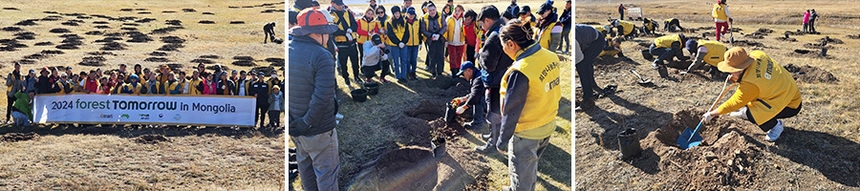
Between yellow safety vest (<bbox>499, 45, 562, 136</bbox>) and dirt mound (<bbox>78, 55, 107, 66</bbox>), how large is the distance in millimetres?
16231

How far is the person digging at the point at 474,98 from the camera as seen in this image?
4.67m

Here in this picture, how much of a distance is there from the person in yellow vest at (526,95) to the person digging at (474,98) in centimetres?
140

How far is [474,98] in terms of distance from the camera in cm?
469

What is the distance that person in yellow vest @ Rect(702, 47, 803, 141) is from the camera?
4.66 m

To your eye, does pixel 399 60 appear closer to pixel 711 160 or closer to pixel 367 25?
pixel 367 25

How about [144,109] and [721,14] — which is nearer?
[144,109]

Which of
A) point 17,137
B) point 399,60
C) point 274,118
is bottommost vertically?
point 17,137

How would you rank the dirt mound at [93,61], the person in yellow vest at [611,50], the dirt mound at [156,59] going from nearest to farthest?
the person in yellow vest at [611,50]
the dirt mound at [93,61]
the dirt mound at [156,59]

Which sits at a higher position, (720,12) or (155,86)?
(720,12)

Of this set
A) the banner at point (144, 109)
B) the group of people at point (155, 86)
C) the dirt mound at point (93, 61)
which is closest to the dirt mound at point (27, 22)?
the dirt mound at point (93, 61)

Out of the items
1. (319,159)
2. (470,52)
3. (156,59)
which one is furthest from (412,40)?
(156,59)

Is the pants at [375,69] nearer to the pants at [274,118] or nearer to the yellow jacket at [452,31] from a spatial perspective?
the yellow jacket at [452,31]

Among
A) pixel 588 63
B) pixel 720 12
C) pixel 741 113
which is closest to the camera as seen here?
pixel 741 113

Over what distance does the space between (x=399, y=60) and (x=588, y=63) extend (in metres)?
3.08
